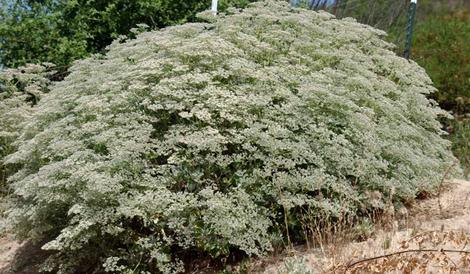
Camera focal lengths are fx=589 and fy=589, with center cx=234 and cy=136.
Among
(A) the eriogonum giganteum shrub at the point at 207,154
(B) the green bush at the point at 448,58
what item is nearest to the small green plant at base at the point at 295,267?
(A) the eriogonum giganteum shrub at the point at 207,154

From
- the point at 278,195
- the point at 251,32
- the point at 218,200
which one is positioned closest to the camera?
the point at 218,200

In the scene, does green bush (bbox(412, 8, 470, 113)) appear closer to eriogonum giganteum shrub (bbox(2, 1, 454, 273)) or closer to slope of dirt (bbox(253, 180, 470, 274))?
eriogonum giganteum shrub (bbox(2, 1, 454, 273))

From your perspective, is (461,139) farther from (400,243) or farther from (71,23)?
(71,23)

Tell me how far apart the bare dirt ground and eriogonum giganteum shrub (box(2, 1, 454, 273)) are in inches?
6.4

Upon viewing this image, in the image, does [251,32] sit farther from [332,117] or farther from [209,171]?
[209,171]

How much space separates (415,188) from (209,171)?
1.53 m

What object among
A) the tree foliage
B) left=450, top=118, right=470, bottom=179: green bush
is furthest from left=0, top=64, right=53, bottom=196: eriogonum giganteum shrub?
left=450, top=118, right=470, bottom=179: green bush

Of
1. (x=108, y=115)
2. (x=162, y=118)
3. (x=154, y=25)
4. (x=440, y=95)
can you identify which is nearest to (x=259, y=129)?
(x=162, y=118)

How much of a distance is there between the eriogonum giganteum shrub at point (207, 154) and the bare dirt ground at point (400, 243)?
162 mm

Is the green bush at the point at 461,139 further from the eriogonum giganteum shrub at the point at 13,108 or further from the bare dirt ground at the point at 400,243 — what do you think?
the eriogonum giganteum shrub at the point at 13,108

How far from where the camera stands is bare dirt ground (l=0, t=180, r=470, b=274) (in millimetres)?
3219

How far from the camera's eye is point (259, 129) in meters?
3.74

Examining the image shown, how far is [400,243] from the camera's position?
11.0 ft

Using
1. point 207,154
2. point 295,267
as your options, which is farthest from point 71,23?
point 295,267
